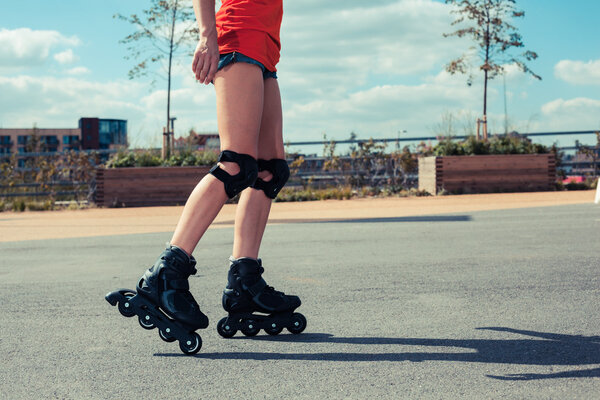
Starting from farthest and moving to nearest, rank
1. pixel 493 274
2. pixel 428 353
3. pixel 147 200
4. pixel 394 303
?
pixel 147 200 < pixel 493 274 < pixel 394 303 < pixel 428 353

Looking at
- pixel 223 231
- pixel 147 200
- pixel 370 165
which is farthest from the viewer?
pixel 370 165

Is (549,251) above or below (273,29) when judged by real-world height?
→ below

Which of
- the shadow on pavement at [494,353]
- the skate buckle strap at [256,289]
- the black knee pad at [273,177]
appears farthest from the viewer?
the black knee pad at [273,177]

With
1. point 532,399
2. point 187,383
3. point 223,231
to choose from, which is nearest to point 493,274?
point 532,399

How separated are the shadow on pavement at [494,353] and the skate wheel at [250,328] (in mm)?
52

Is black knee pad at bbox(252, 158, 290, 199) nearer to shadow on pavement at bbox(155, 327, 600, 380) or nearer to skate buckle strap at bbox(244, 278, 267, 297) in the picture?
skate buckle strap at bbox(244, 278, 267, 297)

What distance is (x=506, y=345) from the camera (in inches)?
102

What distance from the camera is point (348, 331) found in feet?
9.39

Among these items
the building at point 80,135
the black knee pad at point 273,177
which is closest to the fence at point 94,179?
the black knee pad at point 273,177

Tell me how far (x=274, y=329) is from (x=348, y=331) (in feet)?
1.05

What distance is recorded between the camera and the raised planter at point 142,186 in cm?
1526

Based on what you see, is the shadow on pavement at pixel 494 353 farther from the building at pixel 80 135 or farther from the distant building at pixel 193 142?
the building at pixel 80 135

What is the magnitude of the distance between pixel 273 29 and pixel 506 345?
1.60 m

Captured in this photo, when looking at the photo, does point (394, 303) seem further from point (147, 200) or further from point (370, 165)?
point (370, 165)
